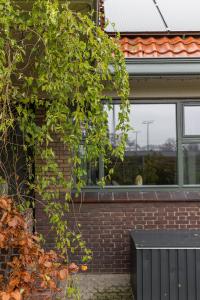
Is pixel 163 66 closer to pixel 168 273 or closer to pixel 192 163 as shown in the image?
pixel 192 163

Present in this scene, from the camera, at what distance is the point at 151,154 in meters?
Result: 5.81

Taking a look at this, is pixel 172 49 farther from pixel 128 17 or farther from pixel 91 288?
pixel 91 288

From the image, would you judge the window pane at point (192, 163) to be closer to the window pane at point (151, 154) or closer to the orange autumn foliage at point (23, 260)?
the window pane at point (151, 154)

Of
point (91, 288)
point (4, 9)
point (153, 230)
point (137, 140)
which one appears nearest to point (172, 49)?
point (137, 140)

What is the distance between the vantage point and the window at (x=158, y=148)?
5766 mm

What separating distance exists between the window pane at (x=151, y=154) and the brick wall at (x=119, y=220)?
29 cm

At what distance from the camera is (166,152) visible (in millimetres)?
5805

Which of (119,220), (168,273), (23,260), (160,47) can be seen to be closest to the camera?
(23,260)

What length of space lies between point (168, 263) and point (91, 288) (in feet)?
4.99

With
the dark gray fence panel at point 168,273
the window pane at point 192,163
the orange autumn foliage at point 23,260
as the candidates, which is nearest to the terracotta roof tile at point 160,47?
the window pane at point 192,163

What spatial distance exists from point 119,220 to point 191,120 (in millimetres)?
2046

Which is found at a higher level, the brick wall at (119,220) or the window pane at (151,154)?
the window pane at (151,154)

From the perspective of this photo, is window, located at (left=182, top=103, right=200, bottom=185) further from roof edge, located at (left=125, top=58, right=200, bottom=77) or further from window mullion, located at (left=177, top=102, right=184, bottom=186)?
roof edge, located at (left=125, top=58, right=200, bottom=77)

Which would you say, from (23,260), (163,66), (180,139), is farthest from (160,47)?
(23,260)
